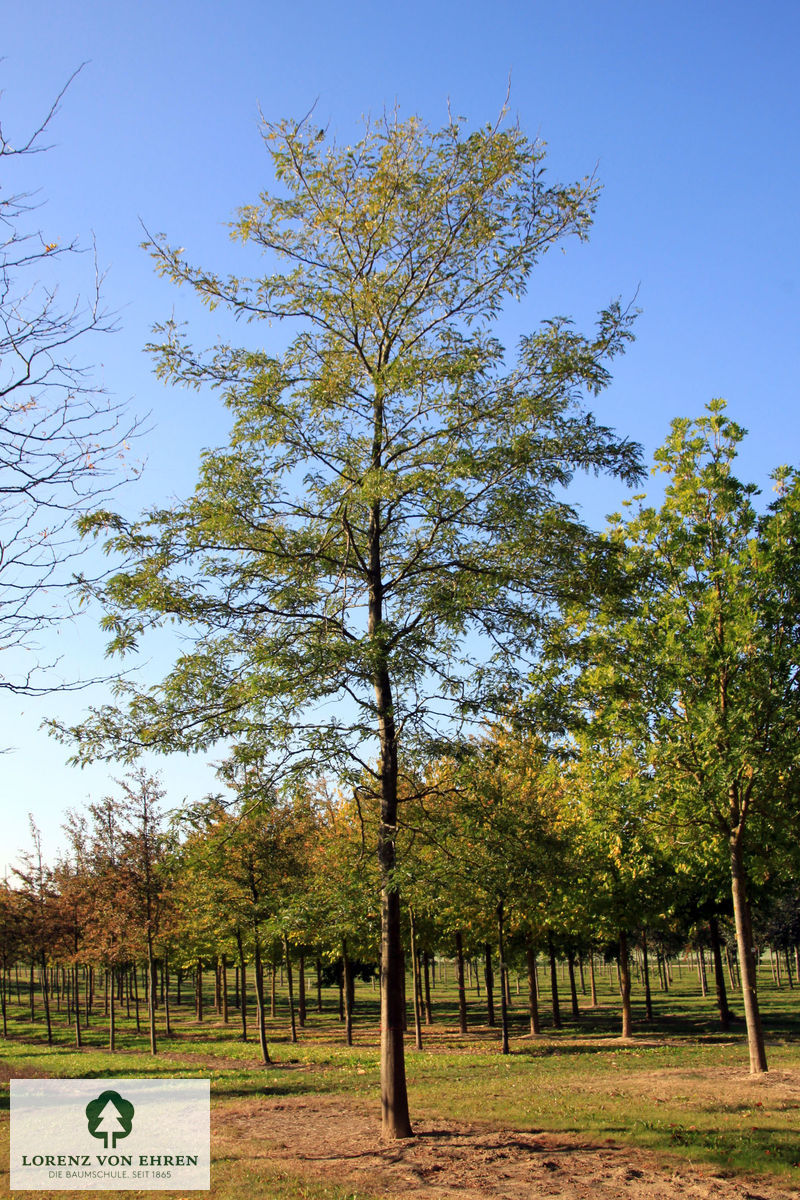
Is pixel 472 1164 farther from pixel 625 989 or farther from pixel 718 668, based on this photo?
pixel 625 989

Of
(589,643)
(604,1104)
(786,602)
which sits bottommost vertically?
(604,1104)

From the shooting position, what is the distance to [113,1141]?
10195 mm

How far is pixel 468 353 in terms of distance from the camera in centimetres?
1088

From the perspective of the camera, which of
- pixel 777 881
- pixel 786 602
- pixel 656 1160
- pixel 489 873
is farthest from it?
pixel 777 881

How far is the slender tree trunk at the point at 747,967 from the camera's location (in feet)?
48.3

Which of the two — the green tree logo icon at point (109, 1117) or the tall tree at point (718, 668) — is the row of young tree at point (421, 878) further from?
the green tree logo icon at point (109, 1117)

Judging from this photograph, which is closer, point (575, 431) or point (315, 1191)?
point (315, 1191)

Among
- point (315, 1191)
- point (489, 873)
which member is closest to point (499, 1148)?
point (315, 1191)

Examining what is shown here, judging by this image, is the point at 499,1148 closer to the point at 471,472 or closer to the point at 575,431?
the point at 471,472

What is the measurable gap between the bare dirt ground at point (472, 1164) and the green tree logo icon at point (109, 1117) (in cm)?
126

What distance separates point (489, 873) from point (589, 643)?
3180 millimetres

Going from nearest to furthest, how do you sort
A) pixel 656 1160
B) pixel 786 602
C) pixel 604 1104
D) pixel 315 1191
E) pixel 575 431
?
pixel 315 1191 < pixel 656 1160 < pixel 575 431 < pixel 604 1104 < pixel 786 602

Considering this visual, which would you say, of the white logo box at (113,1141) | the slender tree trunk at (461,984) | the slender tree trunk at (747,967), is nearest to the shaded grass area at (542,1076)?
the slender tree trunk at (747,967)

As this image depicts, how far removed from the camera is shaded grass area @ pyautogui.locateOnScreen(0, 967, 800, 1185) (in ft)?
32.0
